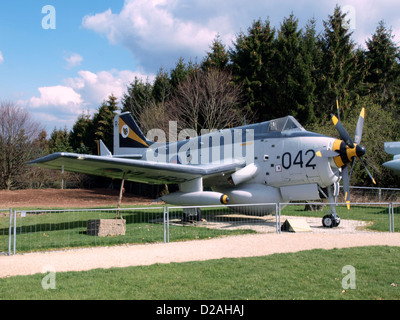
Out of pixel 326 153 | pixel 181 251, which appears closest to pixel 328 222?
pixel 326 153

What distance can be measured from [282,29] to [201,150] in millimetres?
24605

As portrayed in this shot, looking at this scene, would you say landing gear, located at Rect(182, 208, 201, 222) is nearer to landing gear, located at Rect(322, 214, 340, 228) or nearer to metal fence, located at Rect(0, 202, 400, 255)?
metal fence, located at Rect(0, 202, 400, 255)

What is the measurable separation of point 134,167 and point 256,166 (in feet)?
16.8

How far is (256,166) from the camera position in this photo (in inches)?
599

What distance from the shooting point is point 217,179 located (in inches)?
651

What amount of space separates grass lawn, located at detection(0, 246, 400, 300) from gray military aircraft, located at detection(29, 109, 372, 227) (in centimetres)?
577

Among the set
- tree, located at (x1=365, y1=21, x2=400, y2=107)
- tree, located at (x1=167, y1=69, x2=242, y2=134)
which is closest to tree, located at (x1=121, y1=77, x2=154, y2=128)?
tree, located at (x1=167, y1=69, x2=242, y2=134)

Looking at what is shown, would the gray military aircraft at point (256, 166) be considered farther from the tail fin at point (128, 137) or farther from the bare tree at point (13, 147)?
the bare tree at point (13, 147)

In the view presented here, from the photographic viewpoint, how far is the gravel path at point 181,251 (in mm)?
7668

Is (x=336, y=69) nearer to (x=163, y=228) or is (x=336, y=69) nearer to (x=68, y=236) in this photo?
(x=163, y=228)

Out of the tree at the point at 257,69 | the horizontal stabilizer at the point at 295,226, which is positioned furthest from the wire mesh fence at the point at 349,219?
the tree at the point at 257,69

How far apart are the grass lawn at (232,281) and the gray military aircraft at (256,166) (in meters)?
5.77

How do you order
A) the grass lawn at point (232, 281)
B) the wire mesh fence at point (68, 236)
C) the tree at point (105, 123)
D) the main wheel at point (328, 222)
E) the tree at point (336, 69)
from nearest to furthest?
the grass lawn at point (232, 281) < the wire mesh fence at point (68, 236) < the main wheel at point (328, 222) < the tree at point (336, 69) < the tree at point (105, 123)

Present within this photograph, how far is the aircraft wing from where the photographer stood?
1298cm
